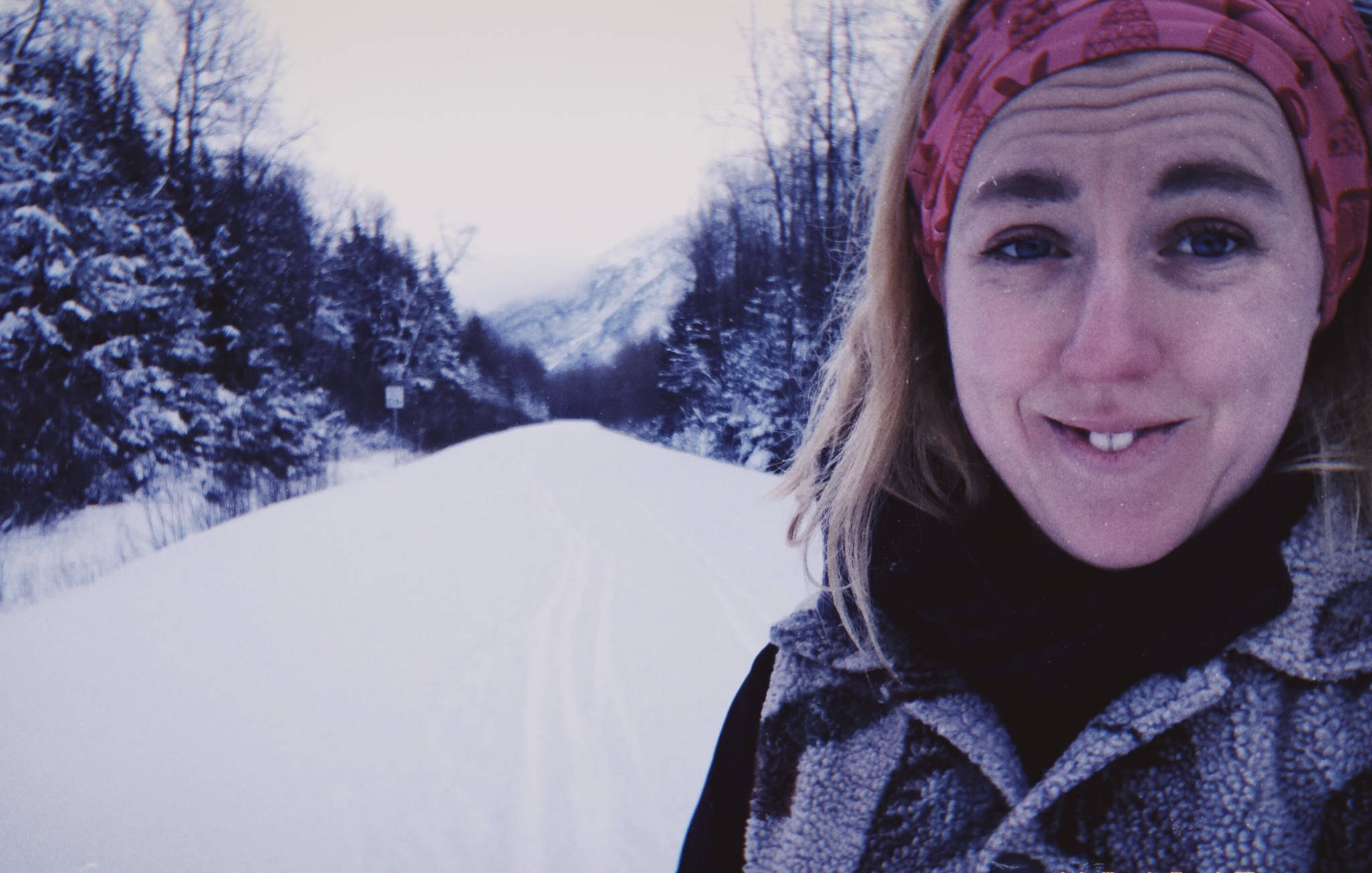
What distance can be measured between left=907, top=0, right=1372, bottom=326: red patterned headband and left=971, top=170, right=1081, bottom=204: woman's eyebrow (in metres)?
0.12

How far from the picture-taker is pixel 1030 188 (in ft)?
3.02

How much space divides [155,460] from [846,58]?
60.4ft

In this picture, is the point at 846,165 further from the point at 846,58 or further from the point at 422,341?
Answer: the point at 422,341

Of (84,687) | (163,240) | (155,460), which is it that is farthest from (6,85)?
(84,687)

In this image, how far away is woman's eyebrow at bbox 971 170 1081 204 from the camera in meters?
0.90

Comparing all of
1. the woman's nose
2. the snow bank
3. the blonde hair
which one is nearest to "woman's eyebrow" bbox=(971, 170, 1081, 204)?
the woman's nose

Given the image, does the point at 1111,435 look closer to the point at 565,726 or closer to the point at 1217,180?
the point at 1217,180

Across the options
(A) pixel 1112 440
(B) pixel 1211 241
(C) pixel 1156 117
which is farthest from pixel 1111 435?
(C) pixel 1156 117

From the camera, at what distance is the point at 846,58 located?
1664 cm

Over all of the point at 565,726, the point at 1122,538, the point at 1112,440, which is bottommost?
the point at 565,726

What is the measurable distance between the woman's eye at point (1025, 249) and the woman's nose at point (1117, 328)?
3.6 inches

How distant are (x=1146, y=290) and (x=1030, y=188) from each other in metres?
0.21

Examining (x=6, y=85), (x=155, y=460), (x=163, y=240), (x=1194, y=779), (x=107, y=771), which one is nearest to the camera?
(x=1194, y=779)

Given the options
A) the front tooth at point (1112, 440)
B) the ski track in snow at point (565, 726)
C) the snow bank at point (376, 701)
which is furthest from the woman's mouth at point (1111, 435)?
the ski track in snow at point (565, 726)
